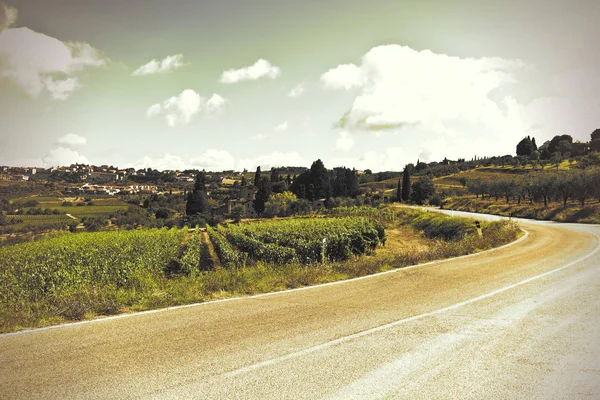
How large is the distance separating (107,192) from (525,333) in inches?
6533

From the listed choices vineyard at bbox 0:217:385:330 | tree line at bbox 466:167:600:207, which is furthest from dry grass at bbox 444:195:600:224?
vineyard at bbox 0:217:385:330

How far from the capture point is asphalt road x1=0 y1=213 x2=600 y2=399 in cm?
460

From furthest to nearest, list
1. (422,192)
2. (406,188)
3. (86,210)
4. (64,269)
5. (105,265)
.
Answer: (86,210)
(406,188)
(422,192)
(105,265)
(64,269)

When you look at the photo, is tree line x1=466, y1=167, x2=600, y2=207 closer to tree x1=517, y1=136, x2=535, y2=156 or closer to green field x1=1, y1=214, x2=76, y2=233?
tree x1=517, y1=136, x2=535, y2=156

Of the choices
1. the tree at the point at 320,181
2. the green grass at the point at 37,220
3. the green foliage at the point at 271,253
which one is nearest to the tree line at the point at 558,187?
the tree at the point at 320,181

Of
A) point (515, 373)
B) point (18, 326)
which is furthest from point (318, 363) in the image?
point (18, 326)

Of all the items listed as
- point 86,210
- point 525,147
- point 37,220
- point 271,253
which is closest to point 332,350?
point 271,253

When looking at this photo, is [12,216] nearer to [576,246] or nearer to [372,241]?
[372,241]

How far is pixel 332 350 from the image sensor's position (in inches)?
228

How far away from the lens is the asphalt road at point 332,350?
15.1 ft

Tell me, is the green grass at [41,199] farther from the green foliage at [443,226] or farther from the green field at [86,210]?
the green foliage at [443,226]

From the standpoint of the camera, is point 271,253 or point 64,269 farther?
point 271,253

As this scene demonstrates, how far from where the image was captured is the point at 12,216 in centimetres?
8469

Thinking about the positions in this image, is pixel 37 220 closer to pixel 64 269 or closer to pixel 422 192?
pixel 64 269
